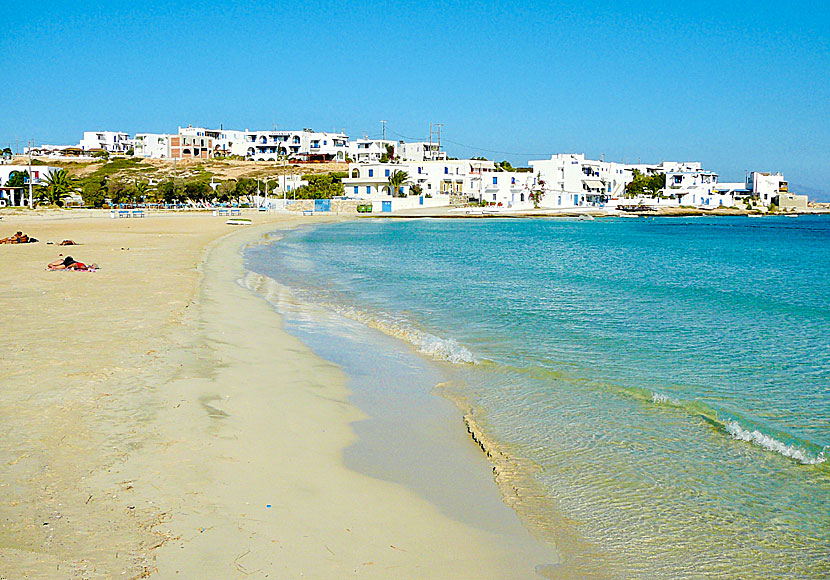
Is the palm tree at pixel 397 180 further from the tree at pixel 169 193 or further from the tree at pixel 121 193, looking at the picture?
the tree at pixel 121 193

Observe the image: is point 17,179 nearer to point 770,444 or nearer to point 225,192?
point 225,192

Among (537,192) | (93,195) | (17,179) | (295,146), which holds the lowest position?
(93,195)

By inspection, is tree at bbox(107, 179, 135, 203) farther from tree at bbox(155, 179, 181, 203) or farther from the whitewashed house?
the whitewashed house

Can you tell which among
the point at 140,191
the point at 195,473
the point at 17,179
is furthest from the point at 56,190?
the point at 195,473

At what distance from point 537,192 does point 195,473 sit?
354 ft

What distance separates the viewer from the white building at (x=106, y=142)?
159m

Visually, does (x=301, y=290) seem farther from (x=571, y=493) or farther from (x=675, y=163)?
(x=675, y=163)

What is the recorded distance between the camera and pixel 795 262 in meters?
39.6

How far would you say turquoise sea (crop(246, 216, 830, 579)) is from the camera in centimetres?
562

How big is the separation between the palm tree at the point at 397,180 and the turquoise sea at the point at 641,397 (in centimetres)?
6962

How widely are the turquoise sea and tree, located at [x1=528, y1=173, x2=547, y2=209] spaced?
84139mm

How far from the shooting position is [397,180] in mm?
95250

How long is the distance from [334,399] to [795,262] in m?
38.4

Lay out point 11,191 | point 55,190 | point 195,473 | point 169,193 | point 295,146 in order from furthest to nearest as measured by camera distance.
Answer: point 295,146
point 169,193
point 11,191
point 55,190
point 195,473
